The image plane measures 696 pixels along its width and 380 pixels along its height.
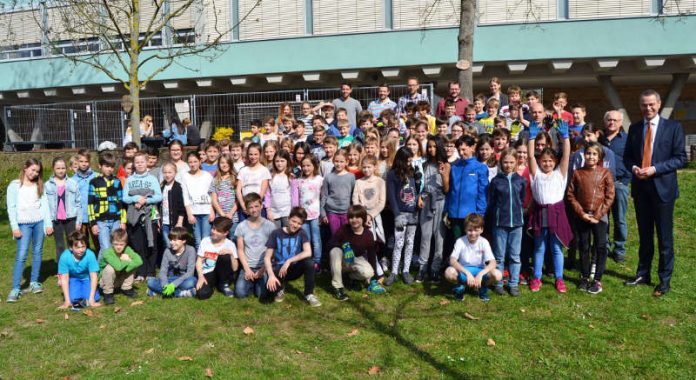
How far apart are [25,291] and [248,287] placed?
302cm

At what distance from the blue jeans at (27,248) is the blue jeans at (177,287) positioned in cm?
160

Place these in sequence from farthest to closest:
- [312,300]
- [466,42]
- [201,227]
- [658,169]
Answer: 1. [466,42]
2. [201,227]
3. [312,300]
4. [658,169]

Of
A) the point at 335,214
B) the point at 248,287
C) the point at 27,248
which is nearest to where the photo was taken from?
the point at 248,287

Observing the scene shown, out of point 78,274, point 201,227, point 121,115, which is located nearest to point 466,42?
point 201,227

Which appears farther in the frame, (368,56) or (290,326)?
(368,56)

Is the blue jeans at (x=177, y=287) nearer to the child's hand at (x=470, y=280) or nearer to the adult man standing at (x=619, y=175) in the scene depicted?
the child's hand at (x=470, y=280)

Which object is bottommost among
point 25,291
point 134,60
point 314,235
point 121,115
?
point 25,291

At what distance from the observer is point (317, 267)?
7.70 m

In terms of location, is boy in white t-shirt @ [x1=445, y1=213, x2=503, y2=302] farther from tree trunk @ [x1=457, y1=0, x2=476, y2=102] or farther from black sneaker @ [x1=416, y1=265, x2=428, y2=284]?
tree trunk @ [x1=457, y1=0, x2=476, y2=102]

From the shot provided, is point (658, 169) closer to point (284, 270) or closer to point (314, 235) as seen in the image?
point (314, 235)

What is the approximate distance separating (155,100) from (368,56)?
623 centimetres

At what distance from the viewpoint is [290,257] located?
6883 mm

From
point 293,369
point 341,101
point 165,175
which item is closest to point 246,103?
point 341,101

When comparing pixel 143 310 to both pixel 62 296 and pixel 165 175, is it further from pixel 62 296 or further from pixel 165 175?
pixel 165 175
